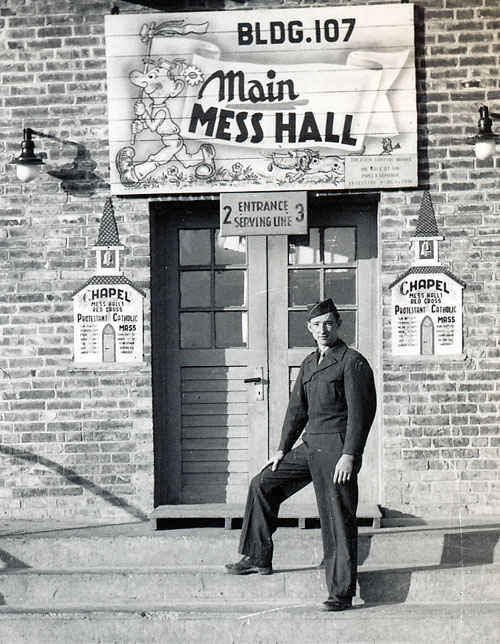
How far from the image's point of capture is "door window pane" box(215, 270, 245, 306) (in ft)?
25.1

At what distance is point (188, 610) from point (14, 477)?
6.52ft

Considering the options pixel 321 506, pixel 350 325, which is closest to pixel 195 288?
pixel 350 325

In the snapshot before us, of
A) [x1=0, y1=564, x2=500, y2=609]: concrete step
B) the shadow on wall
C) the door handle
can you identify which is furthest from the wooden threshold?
the door handle

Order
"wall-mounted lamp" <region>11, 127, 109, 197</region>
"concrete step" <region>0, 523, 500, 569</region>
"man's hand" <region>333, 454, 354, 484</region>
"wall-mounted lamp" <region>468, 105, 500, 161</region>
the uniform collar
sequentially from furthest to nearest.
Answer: "wall-mounted lamp" <region>11, 127, 109, 197</region>
"wall-mounted lamp" <region>468, 105, 500, 161</region>
"concrete step" <region>0, 523, 500, 569</region>
the uniform collar
"man's hand" <region>333, 454, 354, 484</region>

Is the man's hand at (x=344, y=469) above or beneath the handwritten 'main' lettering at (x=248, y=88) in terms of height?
beneath

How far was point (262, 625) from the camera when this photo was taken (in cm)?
605

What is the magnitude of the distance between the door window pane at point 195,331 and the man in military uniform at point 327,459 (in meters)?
1.46

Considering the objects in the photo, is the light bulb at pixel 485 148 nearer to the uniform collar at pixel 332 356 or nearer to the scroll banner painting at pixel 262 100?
the scroll banner painting at pixel 262 100

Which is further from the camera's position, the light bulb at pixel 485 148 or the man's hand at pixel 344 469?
the light bulb at pixel 485 148

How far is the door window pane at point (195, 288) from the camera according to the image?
7.67m

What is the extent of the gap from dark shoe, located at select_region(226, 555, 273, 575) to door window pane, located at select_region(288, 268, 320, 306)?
2151 millimetres

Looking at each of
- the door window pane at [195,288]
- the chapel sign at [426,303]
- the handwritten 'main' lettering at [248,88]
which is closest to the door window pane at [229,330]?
the door window pane at [195,288]

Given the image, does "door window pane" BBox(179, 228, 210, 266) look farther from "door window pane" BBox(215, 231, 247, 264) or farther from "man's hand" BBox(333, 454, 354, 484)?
"man's hand" BBox(333, 454, 354, 484)

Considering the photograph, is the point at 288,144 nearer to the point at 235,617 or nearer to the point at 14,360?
the point at 14,360
